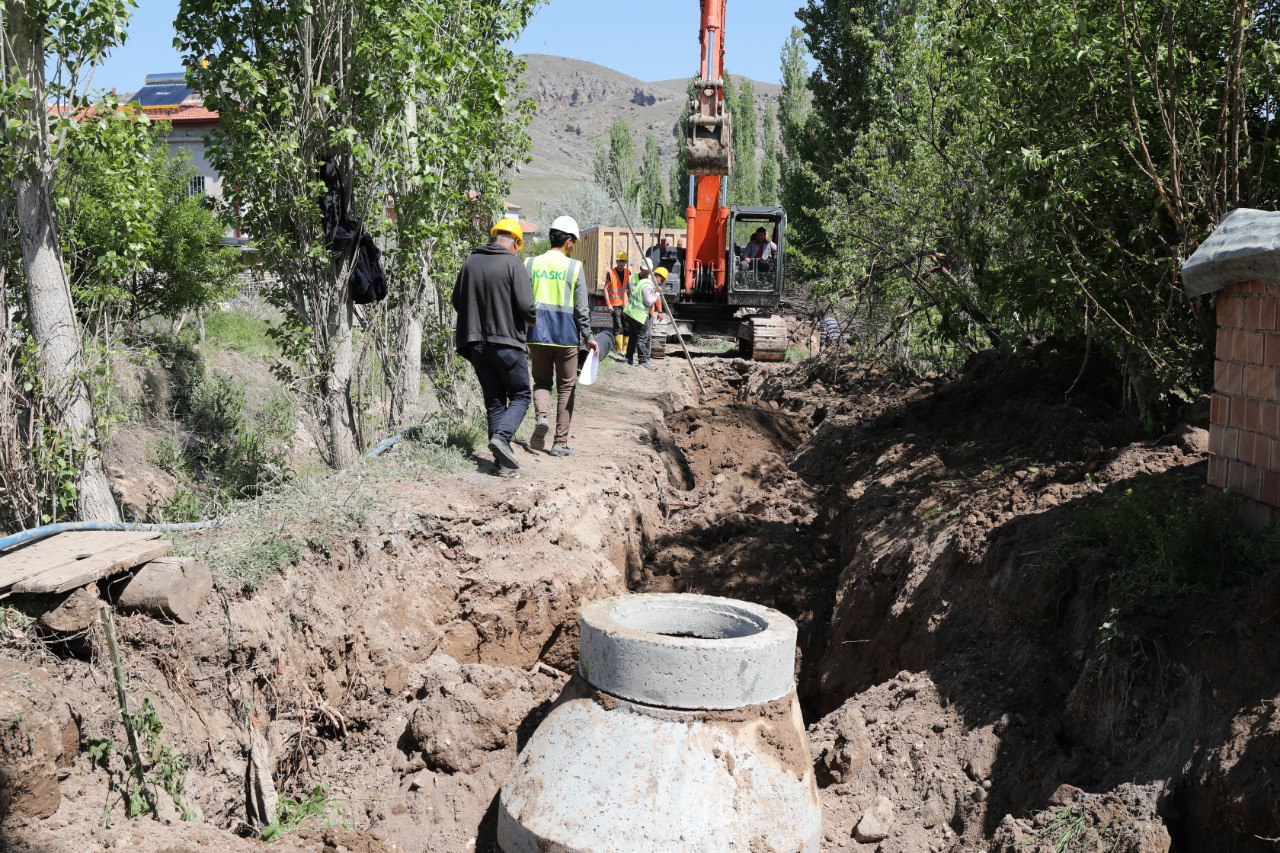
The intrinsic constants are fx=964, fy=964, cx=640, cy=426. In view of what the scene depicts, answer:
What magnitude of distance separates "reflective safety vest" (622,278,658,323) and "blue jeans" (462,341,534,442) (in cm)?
874

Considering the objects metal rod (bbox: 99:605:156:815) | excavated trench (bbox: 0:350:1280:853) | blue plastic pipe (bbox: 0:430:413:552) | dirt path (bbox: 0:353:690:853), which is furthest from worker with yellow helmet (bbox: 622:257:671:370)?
metal rod (bbox: 99:605:156:815)

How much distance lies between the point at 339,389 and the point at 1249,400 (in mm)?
6101

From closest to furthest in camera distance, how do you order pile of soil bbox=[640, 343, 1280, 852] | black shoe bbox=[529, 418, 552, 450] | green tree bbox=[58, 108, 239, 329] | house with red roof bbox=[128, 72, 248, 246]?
1. pile of soil bbox=[640, 343, 1280, 852]
2. green tree bbox=[58, 108, 239, 329]
3. black shoe bbox=[529, 418, 552, 450]
4. house with red roof bbox=[128, 72, 248, 246]

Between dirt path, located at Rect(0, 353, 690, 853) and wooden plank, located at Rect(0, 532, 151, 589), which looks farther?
wooden plank, located at Rect(0, 532, 151, 589)

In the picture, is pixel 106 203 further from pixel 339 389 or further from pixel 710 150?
pixel 710 150

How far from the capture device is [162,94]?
3688cm

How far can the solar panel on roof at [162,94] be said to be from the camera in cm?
3591

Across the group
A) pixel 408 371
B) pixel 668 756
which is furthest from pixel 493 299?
pixel 668 756

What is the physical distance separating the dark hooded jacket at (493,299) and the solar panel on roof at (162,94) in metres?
33.9

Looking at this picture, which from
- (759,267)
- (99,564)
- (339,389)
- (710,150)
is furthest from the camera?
(759,267)

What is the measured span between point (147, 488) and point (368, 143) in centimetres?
440

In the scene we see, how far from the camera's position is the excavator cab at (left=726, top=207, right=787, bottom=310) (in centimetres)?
1922

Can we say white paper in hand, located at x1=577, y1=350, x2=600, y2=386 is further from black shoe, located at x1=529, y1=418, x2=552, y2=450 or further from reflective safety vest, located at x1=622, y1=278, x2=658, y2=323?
reflective safety vest, located at x1=622, y1=278, x2=658, y2=323

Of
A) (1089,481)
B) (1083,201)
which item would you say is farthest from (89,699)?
(1083,201)
